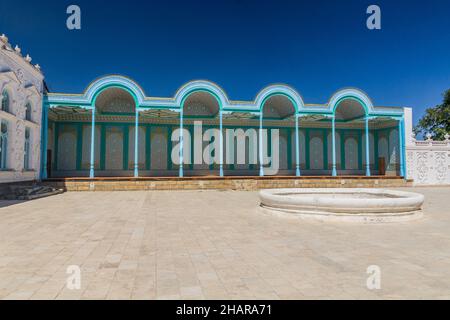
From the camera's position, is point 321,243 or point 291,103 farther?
point 291,103

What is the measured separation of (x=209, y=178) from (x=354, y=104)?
11814mm

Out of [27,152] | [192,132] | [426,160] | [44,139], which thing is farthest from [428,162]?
[27,152]

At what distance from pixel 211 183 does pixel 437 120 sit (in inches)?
938

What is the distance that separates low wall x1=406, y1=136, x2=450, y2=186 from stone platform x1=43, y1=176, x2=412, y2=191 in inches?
78.9

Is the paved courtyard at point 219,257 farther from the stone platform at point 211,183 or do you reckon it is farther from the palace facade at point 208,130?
the palace facade at point 208,130

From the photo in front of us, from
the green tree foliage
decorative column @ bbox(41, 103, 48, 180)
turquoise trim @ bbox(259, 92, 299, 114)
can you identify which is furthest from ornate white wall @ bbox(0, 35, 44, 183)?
the green tree foliage

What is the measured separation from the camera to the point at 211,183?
18.4m

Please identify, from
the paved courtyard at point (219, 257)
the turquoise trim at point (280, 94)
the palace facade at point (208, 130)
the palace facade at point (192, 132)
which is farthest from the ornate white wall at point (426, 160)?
the paved courtyard at point (219, 257)

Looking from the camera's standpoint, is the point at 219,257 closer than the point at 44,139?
Yes

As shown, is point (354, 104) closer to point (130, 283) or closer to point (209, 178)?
point (209, 178)

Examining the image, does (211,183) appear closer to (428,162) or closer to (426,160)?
(426,160)

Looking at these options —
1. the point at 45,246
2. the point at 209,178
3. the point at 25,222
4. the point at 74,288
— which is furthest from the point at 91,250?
the point at 209,178

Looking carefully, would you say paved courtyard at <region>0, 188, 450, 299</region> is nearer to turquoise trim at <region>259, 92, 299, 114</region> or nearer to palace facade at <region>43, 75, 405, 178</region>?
palace facade at <region>43, 75, 405, 178</region>
